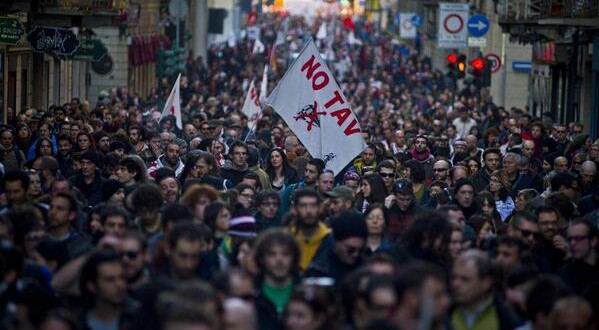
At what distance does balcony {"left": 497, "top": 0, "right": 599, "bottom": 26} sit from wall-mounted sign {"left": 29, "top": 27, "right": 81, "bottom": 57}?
27.6 feet

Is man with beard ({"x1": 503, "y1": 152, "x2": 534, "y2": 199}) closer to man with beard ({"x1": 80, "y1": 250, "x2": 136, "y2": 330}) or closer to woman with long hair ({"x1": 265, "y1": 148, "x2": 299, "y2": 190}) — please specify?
woman with long hair ({"x1": 265, "y1": 148, "x2": 299, "y2": 190})

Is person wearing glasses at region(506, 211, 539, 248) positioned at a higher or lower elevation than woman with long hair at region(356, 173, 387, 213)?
higher

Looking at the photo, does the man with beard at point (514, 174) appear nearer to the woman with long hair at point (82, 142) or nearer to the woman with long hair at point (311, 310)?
the woman with long hair at point (82, 142)

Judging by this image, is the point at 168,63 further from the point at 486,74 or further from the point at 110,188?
the point at 110,188

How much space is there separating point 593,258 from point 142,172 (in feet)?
19.3

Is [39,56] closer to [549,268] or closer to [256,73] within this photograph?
[256,73]

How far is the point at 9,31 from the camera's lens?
25.2m

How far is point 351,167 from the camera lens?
2062 centimetres

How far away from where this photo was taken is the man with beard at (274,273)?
980 centimetres

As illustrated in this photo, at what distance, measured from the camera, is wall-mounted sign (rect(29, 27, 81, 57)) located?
96.0ft

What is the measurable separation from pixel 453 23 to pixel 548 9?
47.1 feet

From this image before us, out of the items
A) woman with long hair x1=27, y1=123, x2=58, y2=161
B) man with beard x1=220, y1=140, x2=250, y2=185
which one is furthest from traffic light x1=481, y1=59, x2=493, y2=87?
man with beard x1=220, y1=140, x2=250, y2=185

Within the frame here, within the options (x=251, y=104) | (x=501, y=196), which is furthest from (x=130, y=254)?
(x=251, y=104)

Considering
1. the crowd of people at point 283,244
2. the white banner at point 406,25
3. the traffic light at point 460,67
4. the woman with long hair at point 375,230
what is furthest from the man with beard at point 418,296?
the white banner at point 406,25
